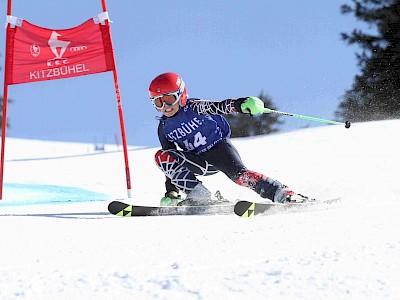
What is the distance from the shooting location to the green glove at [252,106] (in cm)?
331

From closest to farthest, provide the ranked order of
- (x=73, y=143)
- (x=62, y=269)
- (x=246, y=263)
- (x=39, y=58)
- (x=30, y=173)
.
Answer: (x=246, y=263) → (x=62, y=269) → (x=39, y=58) → (x=30, y=173) → (x=73, y=143)

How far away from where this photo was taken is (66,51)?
5242mm

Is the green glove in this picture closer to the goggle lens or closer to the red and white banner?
the goggle lens

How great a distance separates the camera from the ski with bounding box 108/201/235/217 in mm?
3424

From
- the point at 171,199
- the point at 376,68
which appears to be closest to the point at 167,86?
the point at 171,199

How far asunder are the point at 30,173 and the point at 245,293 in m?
6.83

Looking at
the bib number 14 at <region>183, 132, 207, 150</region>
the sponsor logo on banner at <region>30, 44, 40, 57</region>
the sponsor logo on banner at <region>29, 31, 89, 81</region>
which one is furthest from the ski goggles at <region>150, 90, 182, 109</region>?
the sponsor logo on banner at <region>30, 44, 40, 57</region>

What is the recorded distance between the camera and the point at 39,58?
5262 mm

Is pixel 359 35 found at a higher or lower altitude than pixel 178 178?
higher

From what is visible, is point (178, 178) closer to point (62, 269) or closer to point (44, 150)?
point (62, 269)

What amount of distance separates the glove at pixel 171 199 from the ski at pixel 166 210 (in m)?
0.28

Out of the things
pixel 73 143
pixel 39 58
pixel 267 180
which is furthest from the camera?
pixel 73 143

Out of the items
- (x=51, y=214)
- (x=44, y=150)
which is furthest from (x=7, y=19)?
(x=44, y=150)

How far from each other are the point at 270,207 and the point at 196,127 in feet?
2.64
